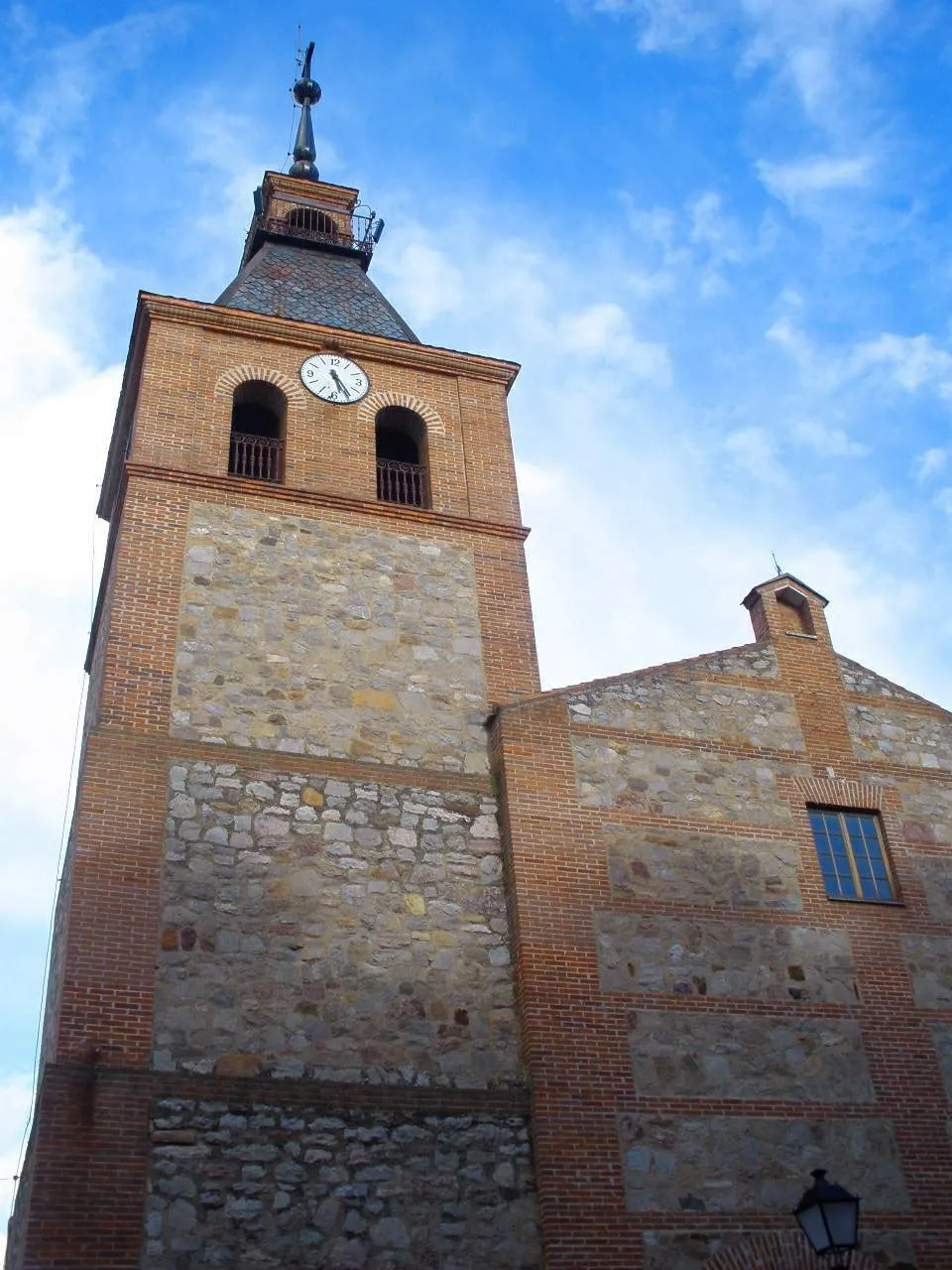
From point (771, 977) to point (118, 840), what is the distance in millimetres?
6626

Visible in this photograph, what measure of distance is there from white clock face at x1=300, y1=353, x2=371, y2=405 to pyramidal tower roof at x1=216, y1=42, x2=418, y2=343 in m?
0.57

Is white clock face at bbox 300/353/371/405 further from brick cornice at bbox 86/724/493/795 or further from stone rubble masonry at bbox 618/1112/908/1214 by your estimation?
stone rubble masonry at bbox 618/1112/908/1214

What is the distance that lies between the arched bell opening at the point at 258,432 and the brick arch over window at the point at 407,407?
1.17 metres

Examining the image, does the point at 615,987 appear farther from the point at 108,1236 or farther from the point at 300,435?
the point at 300,435

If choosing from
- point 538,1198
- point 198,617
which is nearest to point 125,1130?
point 538,1198

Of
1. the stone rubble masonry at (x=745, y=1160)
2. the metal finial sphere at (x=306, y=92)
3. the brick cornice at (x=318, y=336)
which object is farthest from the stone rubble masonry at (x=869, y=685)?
the metal finial sphere at (x=306, y=92)

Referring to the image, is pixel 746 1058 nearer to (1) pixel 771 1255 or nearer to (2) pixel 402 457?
(1) pixel 771 1255

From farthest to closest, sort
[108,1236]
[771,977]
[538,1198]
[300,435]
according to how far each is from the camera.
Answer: [300,435] < [771,977] < [538,1198] < [108,1236]

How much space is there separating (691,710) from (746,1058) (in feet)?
13.2

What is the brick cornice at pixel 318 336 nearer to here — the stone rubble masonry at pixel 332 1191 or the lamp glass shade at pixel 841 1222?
the stone rubble masonry at pixel 332 1191

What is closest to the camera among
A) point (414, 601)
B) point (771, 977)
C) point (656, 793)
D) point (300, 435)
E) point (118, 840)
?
point (118, 840)

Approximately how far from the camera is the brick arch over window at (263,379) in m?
17.4

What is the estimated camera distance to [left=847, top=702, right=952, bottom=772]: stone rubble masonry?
15.7m

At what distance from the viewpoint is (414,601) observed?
15688mm
